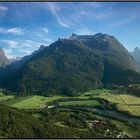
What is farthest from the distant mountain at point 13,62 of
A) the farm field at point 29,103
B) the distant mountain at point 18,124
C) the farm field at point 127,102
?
the farm field at point 127,102

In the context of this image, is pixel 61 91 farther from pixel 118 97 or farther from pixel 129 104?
pixel 129 104

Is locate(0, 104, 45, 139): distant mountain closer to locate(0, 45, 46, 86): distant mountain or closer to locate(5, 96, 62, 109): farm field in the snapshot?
locate(5, 96, 62, 109): farm field

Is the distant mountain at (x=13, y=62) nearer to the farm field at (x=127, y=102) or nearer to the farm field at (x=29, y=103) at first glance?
the farm field at (x=29, y=103)

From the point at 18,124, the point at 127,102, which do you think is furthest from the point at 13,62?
the point at 18,124

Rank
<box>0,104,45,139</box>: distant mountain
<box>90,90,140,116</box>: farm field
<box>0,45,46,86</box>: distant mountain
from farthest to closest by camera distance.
A: <box>0,45,46,86</box>: distant mountain → <box>90,90,140,116</box>: farm field → <box>0,104,45,139</box>: distant mountain

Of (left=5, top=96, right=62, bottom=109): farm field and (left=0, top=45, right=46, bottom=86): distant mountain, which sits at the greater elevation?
(left=0, top=45, right=46, bottom=86): distant mountain

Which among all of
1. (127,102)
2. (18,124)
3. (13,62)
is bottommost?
(18,124)

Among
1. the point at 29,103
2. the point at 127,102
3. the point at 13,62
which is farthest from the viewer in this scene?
the point at 13,62

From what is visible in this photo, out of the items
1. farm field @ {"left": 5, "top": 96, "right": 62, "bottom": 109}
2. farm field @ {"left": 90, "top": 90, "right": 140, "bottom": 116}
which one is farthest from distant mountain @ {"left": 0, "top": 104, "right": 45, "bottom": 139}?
farm field @ {"left": 90, "top": 90, "right": 140, "bottom": 116}

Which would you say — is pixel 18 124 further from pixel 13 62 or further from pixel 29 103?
pixel 13 62

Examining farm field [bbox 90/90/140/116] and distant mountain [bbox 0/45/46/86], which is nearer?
farm field [bbox 90/90/140/116]

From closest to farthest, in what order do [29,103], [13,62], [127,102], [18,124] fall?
[18,124] < [127,102] < [29,103] < [13,62]
